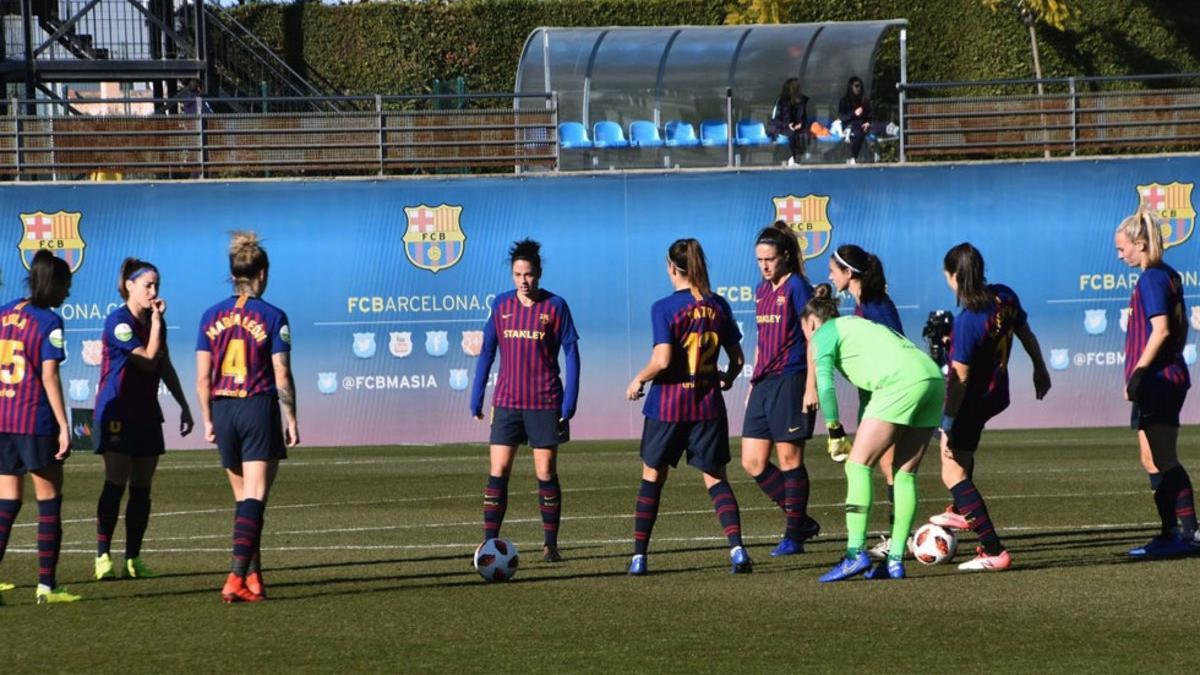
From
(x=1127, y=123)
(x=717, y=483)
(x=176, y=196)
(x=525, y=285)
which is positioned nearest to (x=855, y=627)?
(x=717, y=483)

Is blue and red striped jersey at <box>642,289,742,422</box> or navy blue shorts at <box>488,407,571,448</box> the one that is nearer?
blue and red striped jersey at <box>642,289,742,422</box>

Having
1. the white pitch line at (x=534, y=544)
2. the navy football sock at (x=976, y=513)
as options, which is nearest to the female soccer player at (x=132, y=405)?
the white pitch line at (x=534, y=544)

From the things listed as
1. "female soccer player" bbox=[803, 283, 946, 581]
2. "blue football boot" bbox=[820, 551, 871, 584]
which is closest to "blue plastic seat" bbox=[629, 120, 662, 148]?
"blue football boot" bbox=[820, 551, 871, 584]

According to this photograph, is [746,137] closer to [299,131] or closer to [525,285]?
[299,131]

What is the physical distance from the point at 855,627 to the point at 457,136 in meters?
20.3

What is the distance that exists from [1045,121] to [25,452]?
21.1 meters

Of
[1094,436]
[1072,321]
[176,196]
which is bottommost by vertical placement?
[1094,436]

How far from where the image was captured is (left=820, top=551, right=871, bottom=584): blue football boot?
34.3ft

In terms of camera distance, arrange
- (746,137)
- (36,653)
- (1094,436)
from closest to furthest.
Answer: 1. (36,653)
2. (1094,436)
3. (746,137)

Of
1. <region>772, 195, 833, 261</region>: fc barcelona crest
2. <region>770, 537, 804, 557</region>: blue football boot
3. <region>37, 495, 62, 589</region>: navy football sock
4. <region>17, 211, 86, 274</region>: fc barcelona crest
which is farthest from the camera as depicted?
<region>772, 195, 833, 261</region>: fc barcelona crest

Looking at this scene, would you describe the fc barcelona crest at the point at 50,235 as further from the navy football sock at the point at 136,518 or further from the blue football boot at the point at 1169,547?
the blue football boot at the point at 1169,547

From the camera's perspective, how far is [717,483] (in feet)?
36.8

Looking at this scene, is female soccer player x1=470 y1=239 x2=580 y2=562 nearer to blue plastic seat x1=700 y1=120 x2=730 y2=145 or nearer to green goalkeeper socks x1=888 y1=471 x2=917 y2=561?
green goalkeeper socks x1=888 y1=471 x2=917 y2=561

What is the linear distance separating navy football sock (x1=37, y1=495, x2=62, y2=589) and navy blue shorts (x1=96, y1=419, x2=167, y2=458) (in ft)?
3.10
